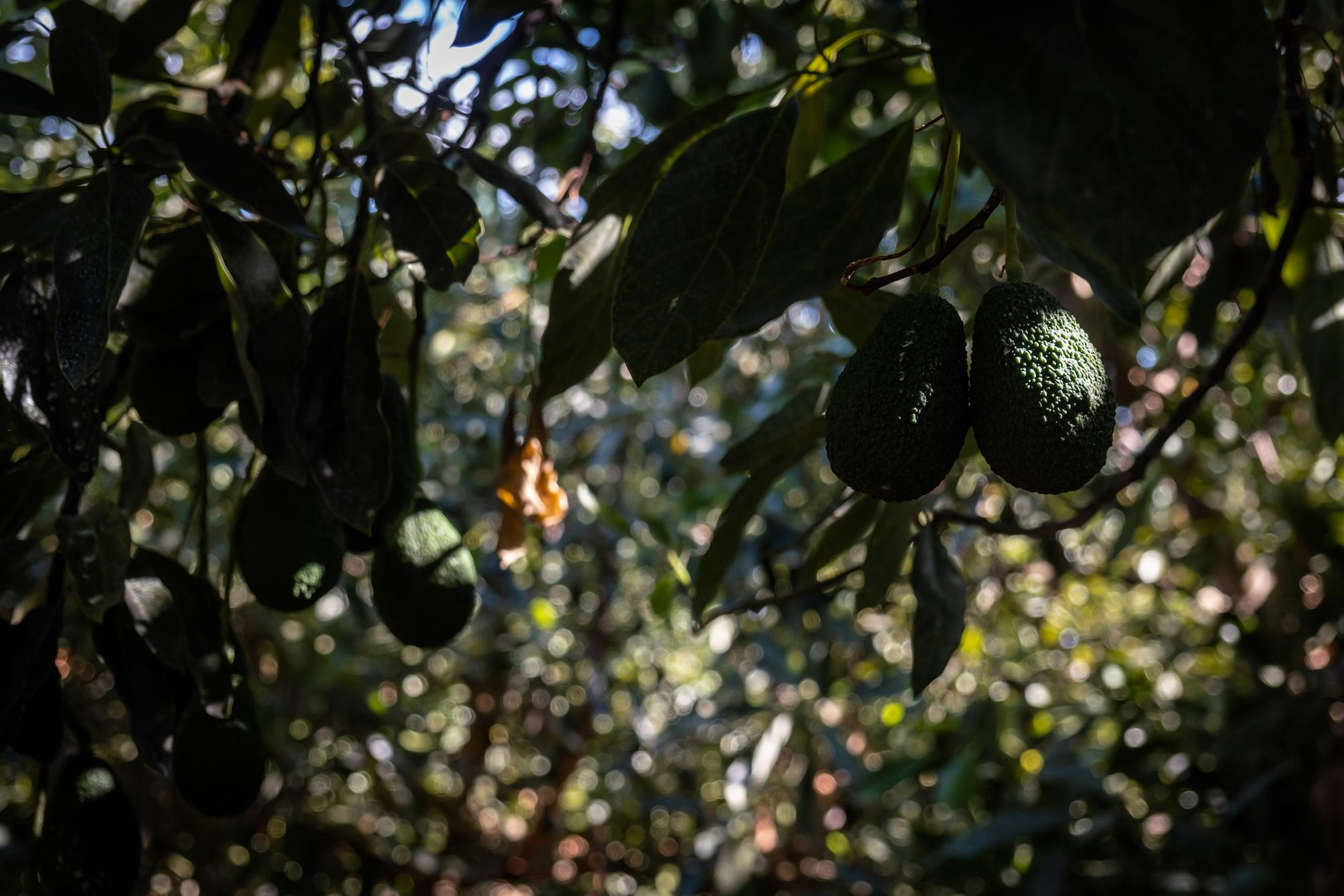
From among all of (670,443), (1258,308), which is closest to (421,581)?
(1258,308)

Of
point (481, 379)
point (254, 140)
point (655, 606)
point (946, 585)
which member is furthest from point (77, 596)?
point (481, 379)

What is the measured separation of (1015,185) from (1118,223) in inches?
1.6

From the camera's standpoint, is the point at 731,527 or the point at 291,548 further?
the point at 731,527

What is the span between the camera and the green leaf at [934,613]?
91 cm

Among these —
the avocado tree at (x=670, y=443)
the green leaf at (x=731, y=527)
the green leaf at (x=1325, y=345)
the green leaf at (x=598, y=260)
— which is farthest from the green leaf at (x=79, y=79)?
the green leaf at (x=1325, y=345)

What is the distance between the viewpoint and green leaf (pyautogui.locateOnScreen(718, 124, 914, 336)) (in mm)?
805

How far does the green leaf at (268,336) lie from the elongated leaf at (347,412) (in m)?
0.02

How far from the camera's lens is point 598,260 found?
0.91m

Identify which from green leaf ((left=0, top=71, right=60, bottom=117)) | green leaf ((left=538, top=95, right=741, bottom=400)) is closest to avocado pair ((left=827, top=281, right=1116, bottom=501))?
green leaf ((left=538, top=95, right=741, bottom=400))

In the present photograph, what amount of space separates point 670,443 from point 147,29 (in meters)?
1.80

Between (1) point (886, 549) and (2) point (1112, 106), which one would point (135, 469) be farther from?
(2) point (1112, 106)

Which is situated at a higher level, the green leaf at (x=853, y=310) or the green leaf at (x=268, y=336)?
the green leaf at (x=268, y=336)

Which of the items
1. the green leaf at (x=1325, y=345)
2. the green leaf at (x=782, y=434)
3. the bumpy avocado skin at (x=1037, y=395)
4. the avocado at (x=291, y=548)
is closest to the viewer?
the bumpy avocado skin at (x=1037, y=395)

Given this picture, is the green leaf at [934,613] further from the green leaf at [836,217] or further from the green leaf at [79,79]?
the green leaf at [79,79]
